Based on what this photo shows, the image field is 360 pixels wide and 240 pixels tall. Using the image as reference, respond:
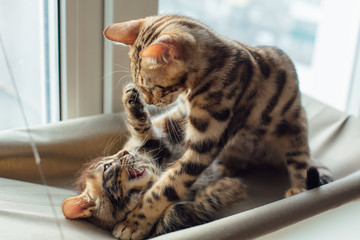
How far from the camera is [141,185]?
3.52 feet

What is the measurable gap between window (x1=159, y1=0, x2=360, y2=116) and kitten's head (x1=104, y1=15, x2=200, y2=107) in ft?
3.04

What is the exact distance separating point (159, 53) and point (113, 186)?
0.38 meters

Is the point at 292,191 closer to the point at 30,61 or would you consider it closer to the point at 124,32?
the point at 124,32

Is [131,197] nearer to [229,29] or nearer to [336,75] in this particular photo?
[229,29]

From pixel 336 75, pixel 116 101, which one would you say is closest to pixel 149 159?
pixel 116 101

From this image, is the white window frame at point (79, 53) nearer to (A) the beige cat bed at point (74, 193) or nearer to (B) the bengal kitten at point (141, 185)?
(A) the beige cat bed at point (74, 193)

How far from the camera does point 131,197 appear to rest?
41.6 inches

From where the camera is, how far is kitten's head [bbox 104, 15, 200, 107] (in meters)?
0.91

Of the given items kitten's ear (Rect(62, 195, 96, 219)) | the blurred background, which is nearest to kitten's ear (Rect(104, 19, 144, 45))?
Result: the blurred background

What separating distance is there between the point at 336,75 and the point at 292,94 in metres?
1.10

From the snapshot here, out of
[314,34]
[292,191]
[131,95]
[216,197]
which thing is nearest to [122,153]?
[131,95]

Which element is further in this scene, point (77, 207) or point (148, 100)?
point (148, 100)

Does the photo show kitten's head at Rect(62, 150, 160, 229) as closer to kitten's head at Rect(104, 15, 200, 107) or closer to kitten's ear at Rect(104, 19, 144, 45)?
kitten's head at Rect(104, 15, 200, 107)

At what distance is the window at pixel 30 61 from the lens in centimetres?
91
